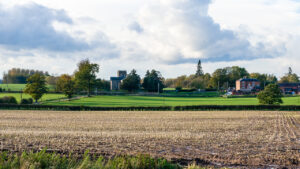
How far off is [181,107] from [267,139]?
3819 cm

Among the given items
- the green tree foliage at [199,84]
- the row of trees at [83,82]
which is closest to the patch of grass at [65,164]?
the row of trees at [83,82]

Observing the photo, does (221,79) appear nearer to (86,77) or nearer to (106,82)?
(106,82)

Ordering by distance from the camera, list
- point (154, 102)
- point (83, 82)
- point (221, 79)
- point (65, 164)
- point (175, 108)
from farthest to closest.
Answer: point (221, 79), point (83, 82), point (154, 102), point (175, 108), point (65, 164)

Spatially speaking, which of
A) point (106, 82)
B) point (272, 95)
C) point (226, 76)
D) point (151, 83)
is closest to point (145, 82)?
point (151, 83)

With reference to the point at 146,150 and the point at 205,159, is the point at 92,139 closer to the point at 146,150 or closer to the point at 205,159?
the point at 146,150

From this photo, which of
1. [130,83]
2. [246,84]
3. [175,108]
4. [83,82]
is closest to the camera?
[175,108]

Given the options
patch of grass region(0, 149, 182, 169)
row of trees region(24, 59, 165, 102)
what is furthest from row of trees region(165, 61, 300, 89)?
patch of grass region(0, 149, 182, 169)

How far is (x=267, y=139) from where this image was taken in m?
21.8

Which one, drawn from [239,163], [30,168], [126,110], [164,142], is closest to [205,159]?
[239,163]

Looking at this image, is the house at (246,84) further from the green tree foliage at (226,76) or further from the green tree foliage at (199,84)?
the green tree foliage at (199,84)

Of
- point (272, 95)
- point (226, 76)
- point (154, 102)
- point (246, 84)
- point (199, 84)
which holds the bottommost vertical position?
point (154, 102)

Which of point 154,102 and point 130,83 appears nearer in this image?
point 154,102

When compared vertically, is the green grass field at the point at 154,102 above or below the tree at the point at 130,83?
below

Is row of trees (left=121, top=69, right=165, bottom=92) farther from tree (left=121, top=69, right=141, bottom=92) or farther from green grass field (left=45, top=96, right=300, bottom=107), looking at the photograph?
green grass field (left=45, top=96, right=300, bottom=107)
